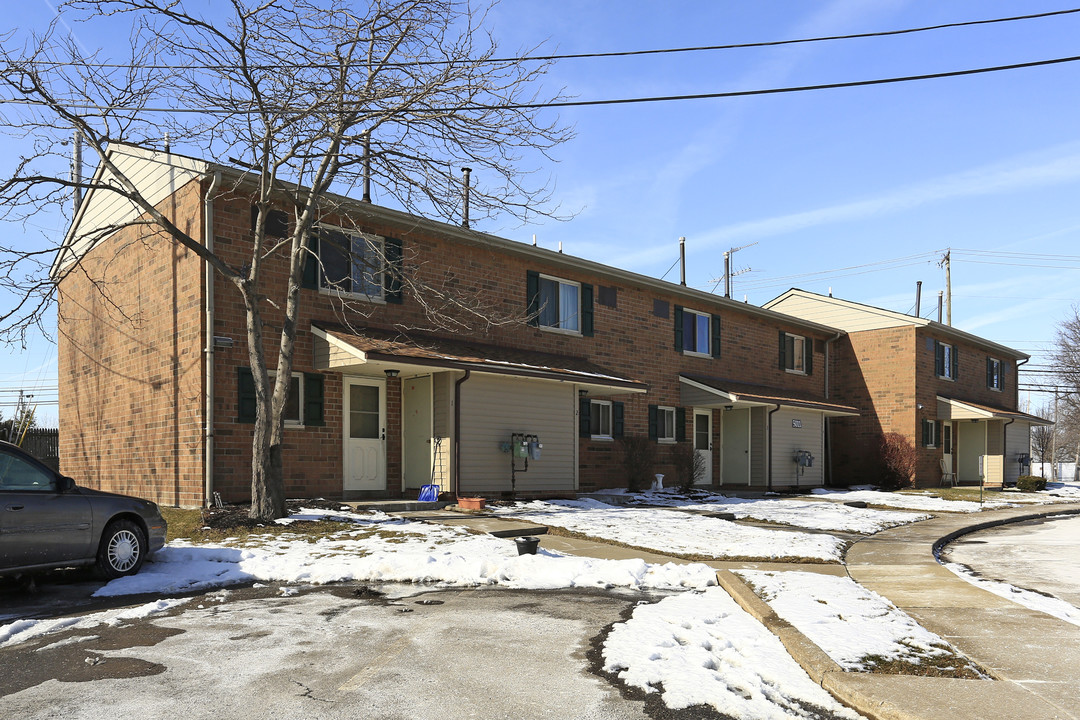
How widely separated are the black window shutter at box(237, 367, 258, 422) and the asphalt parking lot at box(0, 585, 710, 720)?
6900 mm

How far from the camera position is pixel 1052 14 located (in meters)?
12.5

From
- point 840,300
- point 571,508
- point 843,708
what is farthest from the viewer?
point 840,300

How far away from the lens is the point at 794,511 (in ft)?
61.0

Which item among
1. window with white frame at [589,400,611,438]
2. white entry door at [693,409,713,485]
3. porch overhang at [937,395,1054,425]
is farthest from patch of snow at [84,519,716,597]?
porch overhang at [937,395,1054,425]

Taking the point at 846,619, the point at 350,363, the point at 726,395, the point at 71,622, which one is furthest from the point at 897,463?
the point at 71,622

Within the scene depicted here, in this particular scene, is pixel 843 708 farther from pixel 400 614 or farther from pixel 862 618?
pixel 400 614

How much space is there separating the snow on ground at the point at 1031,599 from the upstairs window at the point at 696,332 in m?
14.4

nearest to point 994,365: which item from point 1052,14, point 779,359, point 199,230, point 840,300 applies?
point 840,300

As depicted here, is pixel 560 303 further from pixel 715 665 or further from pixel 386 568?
pixel 715 665

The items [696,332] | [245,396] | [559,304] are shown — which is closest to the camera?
[245,396]

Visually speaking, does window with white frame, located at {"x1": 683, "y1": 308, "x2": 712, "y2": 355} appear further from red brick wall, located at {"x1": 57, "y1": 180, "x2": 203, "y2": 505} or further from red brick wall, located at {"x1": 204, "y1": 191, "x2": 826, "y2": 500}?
red brick wall, located at {"x1": 57, "y1": 180, "x2": 203, "y2": 505}

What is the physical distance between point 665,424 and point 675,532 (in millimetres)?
10319

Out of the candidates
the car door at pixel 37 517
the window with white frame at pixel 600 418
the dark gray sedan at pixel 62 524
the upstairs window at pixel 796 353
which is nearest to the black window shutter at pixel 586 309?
the window with white frame at pixel 600 418

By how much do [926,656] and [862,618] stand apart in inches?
46.9
